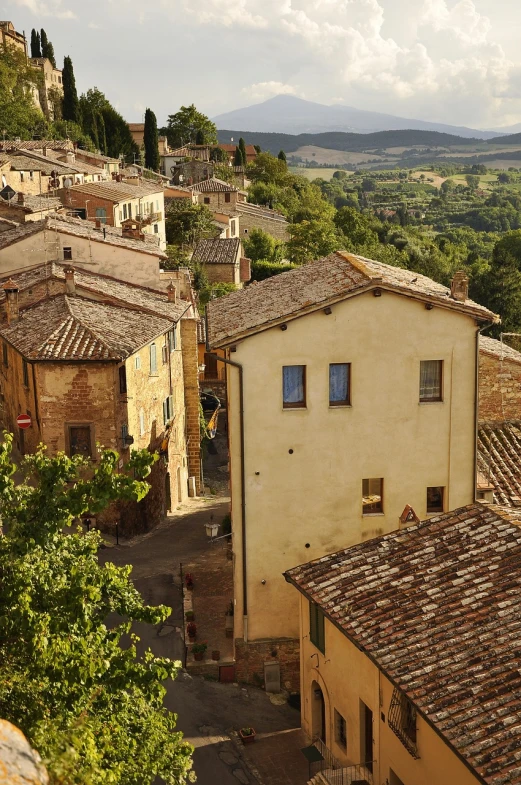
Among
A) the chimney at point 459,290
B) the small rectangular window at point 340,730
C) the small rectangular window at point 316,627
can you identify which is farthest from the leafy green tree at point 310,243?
A: the small rectangular window at point 340,730

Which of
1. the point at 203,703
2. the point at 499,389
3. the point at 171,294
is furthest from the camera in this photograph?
the point at 171,294

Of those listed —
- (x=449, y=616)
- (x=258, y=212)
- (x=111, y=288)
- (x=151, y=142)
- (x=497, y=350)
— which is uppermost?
(x=151, y=142)

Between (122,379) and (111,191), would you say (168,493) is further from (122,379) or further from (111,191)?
(111,191)

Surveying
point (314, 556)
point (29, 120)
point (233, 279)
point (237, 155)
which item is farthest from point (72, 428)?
point (237, 155)

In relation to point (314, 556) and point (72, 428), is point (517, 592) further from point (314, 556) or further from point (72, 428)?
point (72, 428)

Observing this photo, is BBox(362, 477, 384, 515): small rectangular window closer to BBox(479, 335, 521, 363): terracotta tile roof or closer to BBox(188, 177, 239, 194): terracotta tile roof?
BBox(479, 335, 521, 363): terracotta tile roof

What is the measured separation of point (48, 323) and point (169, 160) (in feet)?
277

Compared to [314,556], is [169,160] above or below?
above

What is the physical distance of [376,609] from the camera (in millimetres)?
16062

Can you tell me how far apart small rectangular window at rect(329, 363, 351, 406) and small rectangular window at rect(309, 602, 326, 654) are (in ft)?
15.8

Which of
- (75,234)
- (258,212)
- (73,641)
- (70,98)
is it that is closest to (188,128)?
(70,98)

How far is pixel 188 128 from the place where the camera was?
130 metres

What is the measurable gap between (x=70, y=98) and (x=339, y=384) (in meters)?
103

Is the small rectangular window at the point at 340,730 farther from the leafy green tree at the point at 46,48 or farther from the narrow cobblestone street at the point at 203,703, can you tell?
the leafy green tree at the point at 46,48
